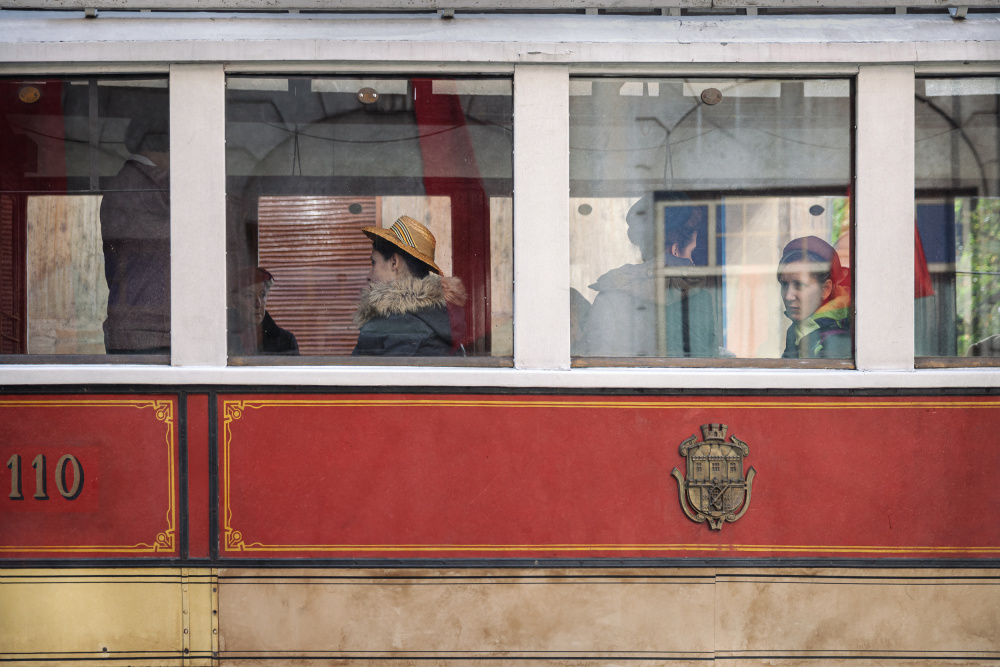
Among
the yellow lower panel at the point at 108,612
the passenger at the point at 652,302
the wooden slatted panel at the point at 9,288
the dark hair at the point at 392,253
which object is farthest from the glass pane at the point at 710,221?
the wooden slatted panel at the point at 9,288

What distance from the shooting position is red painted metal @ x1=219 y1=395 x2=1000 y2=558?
8.12ft

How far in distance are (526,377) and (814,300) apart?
116 centimetres

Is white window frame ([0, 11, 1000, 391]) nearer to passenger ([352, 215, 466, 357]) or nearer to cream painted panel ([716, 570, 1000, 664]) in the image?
passenger ([352, 215, 466, 357])

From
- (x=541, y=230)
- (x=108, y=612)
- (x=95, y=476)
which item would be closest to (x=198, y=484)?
(x=95, y=476)

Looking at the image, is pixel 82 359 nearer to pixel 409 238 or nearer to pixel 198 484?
pixel 198 484

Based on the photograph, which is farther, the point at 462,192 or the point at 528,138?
the point at 462,192

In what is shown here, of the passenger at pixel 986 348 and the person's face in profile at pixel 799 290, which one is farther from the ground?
the person's face in profile at pixel 799 290

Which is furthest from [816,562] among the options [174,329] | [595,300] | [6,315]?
[6,315]

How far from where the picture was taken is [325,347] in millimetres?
2562

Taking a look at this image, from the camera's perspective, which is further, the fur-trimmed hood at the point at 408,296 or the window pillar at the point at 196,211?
the fur-trimmed hood at the point at 408,296

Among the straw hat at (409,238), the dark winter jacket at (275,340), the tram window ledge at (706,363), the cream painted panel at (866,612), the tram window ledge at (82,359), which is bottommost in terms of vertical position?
the cream painted panel at (866,612)

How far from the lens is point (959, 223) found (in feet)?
8.42

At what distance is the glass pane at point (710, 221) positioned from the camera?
2.56 metres

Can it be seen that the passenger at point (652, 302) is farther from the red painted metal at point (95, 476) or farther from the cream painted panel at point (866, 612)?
the red painted metal at point (95, 476)
